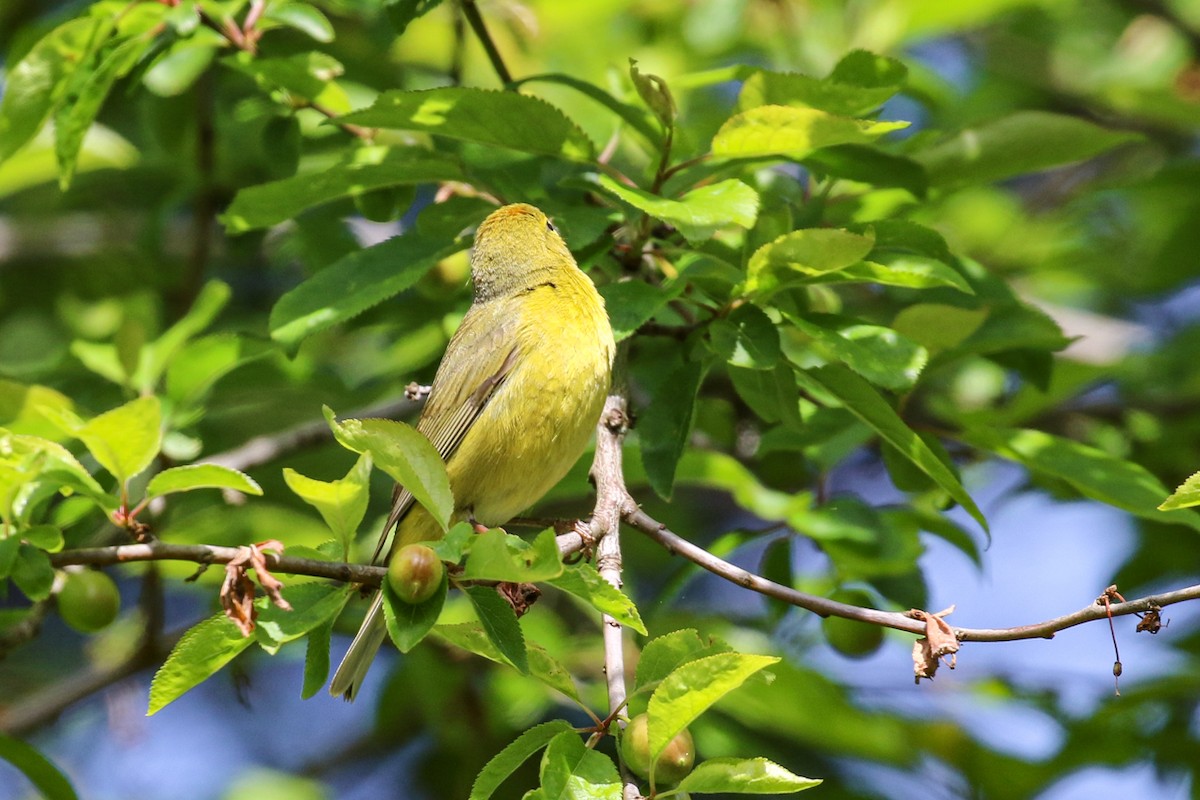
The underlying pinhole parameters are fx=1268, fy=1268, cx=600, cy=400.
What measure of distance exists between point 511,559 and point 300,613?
1.47ft

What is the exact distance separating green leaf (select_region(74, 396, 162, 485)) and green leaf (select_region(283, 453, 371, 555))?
37cm

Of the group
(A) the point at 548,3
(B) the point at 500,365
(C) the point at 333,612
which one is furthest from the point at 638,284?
(A) the point at 548,3

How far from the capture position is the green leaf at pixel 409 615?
89.0 inches

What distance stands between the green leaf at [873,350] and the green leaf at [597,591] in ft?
2.89

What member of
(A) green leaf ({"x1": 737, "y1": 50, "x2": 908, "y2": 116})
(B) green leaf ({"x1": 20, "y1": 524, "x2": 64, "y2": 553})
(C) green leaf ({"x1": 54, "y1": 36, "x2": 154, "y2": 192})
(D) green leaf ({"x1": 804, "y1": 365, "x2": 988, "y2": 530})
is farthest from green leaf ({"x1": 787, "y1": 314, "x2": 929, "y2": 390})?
(C) green leaf ({"x1": 54, "y1": 36, "x2": 154, "y2": 192})

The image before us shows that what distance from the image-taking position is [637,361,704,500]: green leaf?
3145 millimetres

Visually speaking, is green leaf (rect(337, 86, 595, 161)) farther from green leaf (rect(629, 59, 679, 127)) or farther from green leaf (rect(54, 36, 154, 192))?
green leaf (rect(54, 36, 154, 192))

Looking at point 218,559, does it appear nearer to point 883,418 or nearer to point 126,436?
point 126,436

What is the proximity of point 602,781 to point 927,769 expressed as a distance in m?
3.08

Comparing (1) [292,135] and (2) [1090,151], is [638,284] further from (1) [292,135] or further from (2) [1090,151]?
(2) [1090,151]

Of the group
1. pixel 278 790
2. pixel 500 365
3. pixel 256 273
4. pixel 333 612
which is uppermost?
pixel 333 612

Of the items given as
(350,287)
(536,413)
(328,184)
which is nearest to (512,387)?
(536,413)

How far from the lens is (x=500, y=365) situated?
357 cm

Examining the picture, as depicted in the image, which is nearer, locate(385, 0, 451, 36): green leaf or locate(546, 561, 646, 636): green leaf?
locate(546, 561, 646, 636): green leaf
